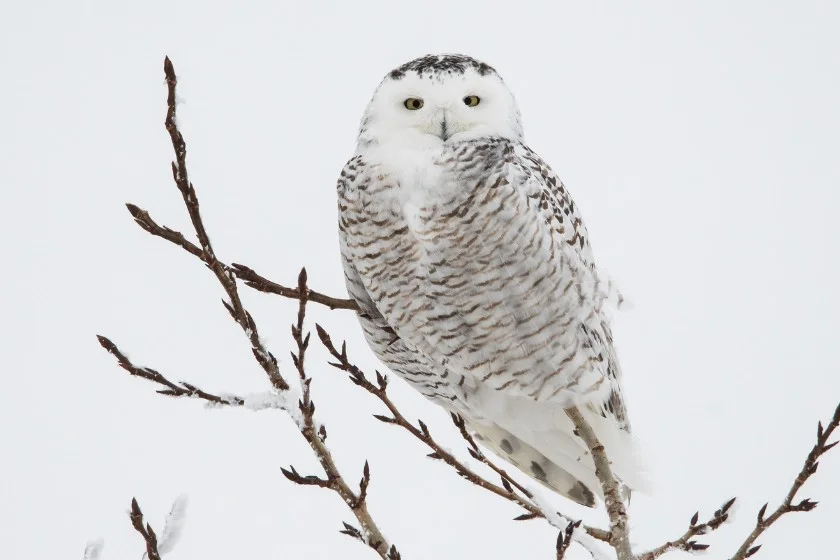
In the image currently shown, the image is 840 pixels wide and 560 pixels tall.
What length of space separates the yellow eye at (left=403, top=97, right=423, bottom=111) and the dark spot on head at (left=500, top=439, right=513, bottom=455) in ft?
4.49

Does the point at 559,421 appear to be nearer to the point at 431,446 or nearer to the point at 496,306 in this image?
the point at 496,306

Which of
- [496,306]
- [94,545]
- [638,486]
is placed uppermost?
[496,306]

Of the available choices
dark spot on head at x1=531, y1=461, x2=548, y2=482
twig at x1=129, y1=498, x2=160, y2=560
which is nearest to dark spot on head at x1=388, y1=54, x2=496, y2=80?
dark spot on head at x1=531, y1=461, x2=548, y2=482

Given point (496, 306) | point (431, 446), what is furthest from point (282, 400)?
point (496, 306)

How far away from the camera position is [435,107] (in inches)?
125

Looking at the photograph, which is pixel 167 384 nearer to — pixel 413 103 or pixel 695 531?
pixel 695 531

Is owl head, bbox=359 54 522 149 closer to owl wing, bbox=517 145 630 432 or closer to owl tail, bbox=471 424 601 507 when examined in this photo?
owl wing, bbox=517 145 630 432

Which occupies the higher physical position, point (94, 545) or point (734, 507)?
point (734, 507)

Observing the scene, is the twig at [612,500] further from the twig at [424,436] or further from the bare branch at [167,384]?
the bare branch at [167,384]

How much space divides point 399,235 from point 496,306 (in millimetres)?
386

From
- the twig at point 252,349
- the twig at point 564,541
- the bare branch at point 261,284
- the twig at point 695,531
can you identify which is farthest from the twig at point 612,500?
the bare branch at point 261,284

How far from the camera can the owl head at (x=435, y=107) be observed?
10.4 ft

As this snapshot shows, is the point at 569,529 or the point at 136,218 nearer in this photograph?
the point at 136,218

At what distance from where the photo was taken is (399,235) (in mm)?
3039
